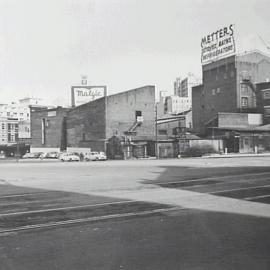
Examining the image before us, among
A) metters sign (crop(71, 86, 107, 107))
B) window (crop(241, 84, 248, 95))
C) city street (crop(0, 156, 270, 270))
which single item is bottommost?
city street (crop(0, 156, 270, 270))

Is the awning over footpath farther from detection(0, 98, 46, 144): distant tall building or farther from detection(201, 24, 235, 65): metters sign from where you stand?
detection(0, 98, 46, 144): distant tall building

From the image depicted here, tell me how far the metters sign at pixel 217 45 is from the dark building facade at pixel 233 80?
11.7 ft

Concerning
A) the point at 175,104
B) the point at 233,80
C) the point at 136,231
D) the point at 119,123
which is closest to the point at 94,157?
the point at 119,123

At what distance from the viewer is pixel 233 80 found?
79.4 metres

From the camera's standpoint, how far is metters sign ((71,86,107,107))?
9176 centimetres

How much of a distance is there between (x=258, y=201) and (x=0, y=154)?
91738 mm

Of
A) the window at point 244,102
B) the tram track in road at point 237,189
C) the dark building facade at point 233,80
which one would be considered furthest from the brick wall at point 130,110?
the tram track in road at point 237,189

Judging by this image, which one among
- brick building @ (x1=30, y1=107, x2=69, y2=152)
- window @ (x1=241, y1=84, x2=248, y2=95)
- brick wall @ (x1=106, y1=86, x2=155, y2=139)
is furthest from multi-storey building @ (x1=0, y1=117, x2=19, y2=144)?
window @ (x1=241, y1=84, x2=248, y2=95)

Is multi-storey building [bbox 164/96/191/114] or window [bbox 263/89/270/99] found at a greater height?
multi-storey building [bbox 164/96/191/114]

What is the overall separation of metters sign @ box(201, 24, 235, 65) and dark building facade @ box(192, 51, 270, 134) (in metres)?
3.58

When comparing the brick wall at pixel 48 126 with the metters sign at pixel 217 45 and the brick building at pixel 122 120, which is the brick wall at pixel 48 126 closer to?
the brick building at pixel 122 120

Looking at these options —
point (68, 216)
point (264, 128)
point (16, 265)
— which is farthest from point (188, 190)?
point (264, 128)

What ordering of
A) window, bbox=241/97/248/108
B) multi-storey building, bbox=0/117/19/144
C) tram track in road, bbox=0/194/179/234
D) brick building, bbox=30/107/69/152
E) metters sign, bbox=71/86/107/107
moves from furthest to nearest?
multi-storey building, bbox=0/117/19/144, metters sign, bbox=71/86/107/107, brick building, bbox=30/107/69/152, window, bbox=241/97/248/108, tram track in road, bbox=0/194/179/234

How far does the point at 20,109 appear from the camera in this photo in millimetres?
155750
